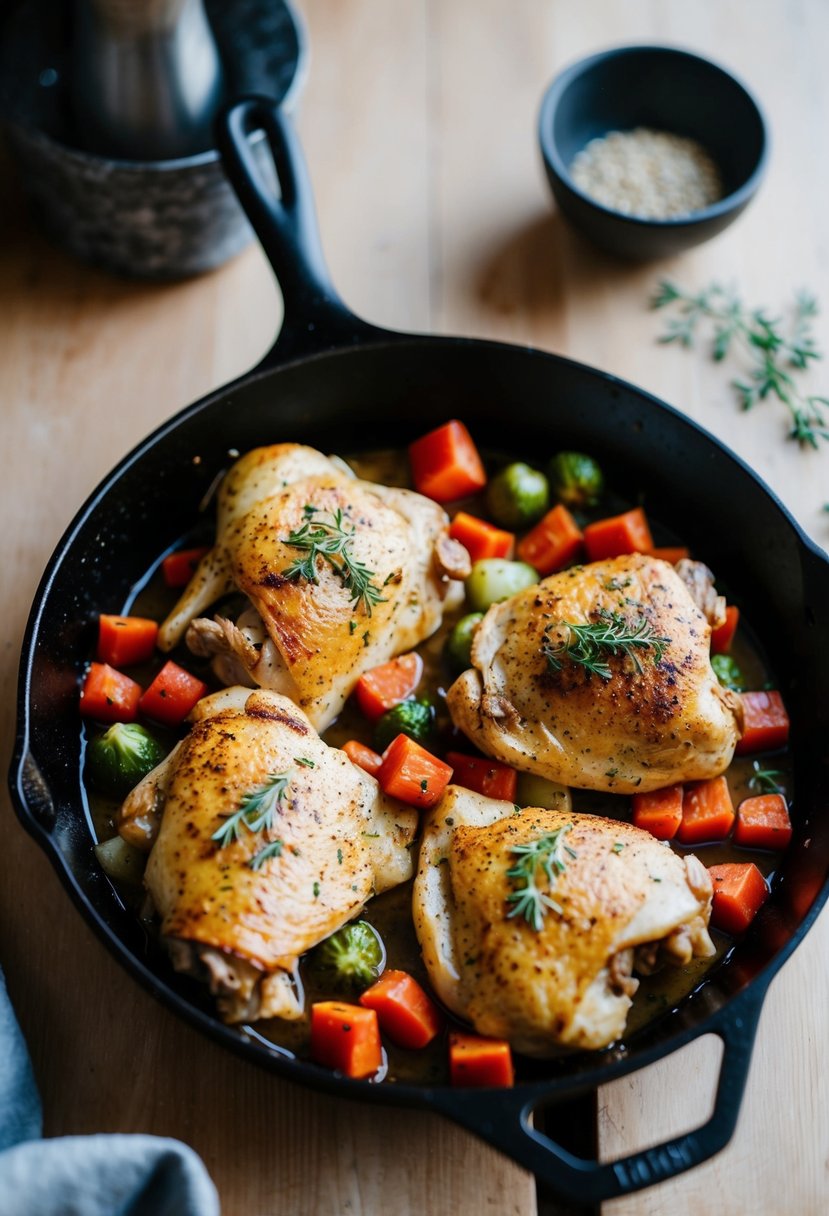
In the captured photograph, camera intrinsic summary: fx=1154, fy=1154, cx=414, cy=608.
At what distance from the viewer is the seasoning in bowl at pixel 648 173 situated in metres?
4.70

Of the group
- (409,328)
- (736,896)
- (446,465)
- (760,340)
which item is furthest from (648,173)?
(736,896)

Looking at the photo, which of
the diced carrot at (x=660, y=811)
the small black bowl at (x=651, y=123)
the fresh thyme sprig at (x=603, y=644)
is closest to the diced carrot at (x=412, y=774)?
the fresh thyme sprig at (x=603, y=644)

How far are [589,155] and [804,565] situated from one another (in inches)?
87.1

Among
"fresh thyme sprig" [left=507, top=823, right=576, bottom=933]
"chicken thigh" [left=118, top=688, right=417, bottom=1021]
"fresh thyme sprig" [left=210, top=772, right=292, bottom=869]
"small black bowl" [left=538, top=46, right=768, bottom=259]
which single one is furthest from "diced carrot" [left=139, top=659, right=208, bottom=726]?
"small black bowl" [left=538, top=46, right=768, bottom=259]

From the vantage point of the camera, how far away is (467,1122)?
2.67 meters

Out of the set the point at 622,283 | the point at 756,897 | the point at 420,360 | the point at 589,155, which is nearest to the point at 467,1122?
the point at 756,897

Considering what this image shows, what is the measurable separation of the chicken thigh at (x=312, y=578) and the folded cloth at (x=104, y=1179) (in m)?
1.32

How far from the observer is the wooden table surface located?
325 centimetres

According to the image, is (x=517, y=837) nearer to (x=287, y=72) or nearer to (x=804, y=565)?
(x=804, y=565)

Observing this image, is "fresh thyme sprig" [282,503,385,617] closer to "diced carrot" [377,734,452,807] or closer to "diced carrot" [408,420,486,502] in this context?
"diced carrot" [377,734,452,807]

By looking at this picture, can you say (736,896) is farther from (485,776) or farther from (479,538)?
(479,538)

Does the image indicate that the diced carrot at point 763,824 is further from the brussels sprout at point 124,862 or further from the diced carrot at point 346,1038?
the brussels sprout at point 124,862

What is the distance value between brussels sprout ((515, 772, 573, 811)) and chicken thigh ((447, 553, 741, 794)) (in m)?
0.07

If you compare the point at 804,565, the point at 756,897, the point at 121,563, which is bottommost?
the point at 756,897
